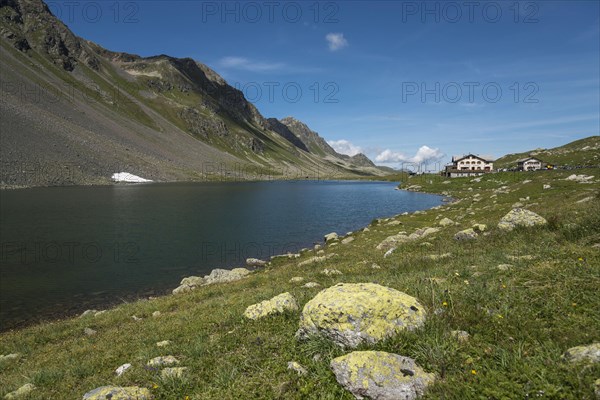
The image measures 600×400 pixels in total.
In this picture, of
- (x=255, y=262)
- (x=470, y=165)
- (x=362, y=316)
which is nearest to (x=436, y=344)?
(x=362, y=316)

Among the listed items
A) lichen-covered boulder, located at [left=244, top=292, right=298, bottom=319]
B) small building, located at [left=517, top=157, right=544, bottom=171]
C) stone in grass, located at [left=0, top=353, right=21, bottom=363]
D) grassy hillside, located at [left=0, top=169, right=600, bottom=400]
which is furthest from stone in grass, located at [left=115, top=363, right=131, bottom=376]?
small building, located at [left=517, top=157, right=544, bottom=171]

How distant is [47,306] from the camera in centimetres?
2345

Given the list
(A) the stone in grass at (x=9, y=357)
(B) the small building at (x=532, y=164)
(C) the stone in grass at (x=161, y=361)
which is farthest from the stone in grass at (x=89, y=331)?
(B) the small building at (x=532, y=164)

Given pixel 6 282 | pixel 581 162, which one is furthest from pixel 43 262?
pixel 581 162

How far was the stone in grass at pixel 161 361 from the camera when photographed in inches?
364

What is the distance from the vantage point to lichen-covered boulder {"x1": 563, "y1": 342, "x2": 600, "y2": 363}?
228 inches

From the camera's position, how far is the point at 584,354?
5930 mm

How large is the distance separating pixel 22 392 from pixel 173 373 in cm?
499

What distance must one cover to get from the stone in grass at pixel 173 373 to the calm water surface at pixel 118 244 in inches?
753

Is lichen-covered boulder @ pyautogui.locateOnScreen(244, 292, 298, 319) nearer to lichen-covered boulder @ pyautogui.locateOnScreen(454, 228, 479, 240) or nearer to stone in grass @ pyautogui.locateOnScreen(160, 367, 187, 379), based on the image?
stone in grass @ pyautogui.locateOnScreen(160, 367, 187, 379)

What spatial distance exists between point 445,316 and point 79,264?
1408 inches

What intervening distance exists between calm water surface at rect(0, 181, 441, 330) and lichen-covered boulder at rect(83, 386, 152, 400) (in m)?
18.6

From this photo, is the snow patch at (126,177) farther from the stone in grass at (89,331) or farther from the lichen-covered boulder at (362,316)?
the lichen-covered boulder at (362,316)

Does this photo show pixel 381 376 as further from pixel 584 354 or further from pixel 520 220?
pixel 520 220
